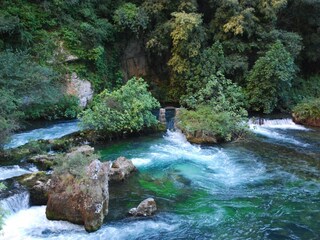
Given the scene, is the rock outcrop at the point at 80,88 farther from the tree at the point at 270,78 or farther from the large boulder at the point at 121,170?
the tree at the point at 270,78

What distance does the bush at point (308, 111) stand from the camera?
65.3ft

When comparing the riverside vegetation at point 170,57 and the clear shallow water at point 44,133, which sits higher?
the riverside vegetation at point 170,57

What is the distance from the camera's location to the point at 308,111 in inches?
792

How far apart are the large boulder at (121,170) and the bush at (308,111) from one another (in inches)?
447

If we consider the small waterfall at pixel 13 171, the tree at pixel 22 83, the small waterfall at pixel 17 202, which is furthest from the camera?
the tree at pixel 22 83

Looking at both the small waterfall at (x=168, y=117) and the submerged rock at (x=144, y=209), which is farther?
the small waterfall at (x=168, y=117)

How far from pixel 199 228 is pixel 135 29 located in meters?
15.1

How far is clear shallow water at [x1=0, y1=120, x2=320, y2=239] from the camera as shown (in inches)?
359

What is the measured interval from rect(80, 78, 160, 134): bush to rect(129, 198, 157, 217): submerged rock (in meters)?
6.36

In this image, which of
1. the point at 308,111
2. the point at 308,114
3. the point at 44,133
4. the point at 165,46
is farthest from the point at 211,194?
the point at 165,46

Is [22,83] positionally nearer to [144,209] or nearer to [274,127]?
[144,209]

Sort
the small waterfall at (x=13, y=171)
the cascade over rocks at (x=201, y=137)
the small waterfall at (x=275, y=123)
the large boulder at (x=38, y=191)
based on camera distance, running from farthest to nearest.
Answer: the small waterfall at (x=275, y=123) → the cascade over rocks at (x=201, y=137) → the small waterfall at (x=13, y=171) → the large boulder at (x=38, y=191)

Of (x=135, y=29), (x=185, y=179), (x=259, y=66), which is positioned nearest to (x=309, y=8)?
(x=259, y=66)

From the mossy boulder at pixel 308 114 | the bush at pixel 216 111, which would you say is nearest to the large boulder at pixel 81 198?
the bush at pixel 216 111
